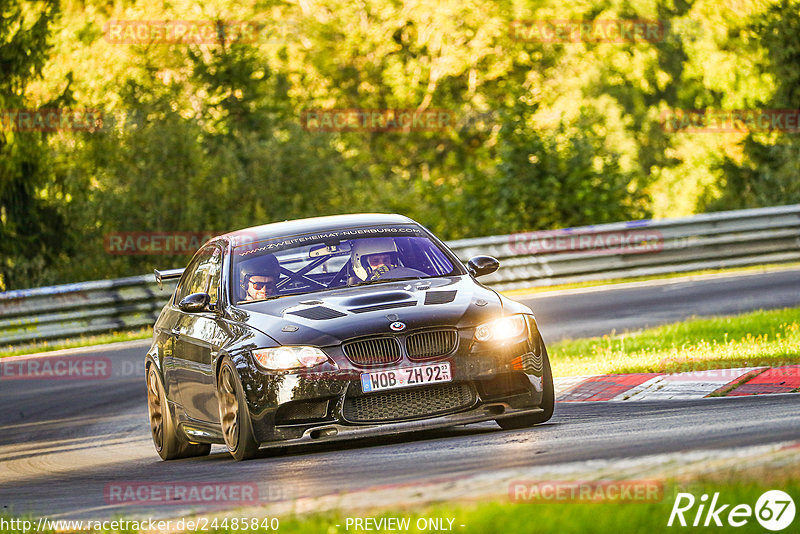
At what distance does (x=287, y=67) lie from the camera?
142 ft

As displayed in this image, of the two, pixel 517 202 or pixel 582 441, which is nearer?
pixel 582 441

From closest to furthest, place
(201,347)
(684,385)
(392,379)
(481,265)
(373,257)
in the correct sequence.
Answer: (392,379) → (201,347) → (373,257) → (481,265) → (684,385)

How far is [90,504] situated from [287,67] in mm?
36143

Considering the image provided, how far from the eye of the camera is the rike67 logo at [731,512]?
5.18 meters

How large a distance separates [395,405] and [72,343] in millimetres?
12306

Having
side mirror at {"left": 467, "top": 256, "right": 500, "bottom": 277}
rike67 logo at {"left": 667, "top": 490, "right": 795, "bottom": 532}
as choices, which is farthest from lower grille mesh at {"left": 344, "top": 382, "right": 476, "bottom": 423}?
rike67 logo at {"left": 667, "top": 490, "right": 795, "bottom": 532}

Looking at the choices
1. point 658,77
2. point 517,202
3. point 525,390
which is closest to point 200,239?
point 517,202

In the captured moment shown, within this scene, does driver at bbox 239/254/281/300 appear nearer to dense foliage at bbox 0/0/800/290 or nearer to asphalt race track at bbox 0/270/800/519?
asphalt race track at bbox 0/270/800/519

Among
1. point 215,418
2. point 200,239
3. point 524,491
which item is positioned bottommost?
point 200,239

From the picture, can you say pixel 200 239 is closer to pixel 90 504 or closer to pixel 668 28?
pixel 90 504

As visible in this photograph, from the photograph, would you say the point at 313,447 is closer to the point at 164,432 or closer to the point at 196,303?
the point at 196,303

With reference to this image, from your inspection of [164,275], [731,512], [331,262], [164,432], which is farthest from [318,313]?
[731,512]

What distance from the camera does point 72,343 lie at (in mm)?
20219

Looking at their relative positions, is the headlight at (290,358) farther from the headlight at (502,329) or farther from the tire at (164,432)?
the tire at (164,432)
